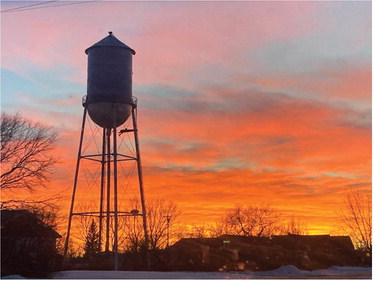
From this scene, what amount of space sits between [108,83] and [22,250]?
12218 mm

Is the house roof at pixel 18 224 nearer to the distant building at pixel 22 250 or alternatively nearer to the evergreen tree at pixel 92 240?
the distant building at pixel 22 250

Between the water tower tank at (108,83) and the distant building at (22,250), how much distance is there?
8.92 m

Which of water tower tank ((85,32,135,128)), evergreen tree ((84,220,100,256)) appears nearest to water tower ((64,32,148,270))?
water tower tank ((85,32,135,128))

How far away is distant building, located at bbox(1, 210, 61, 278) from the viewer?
2644 cm

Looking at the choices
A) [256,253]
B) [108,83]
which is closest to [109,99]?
[108,83]

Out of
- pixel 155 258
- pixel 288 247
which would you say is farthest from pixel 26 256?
pixel 288 247

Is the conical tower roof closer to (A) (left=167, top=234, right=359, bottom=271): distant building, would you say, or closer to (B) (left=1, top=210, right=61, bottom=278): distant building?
(B) (left=1, top=210, right=61, bottom=278): distant building

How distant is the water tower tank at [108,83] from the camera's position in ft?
117

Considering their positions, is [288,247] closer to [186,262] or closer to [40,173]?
[186,262]

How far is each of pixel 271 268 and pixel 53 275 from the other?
2355 cm

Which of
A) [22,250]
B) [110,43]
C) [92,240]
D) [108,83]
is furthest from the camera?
[92,240]

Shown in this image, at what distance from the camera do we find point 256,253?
2008 inches

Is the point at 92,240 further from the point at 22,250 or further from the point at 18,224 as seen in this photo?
the point at 22,250

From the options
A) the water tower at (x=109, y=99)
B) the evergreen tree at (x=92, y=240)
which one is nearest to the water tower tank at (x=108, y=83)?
the water tower at (x=109, y=99)
